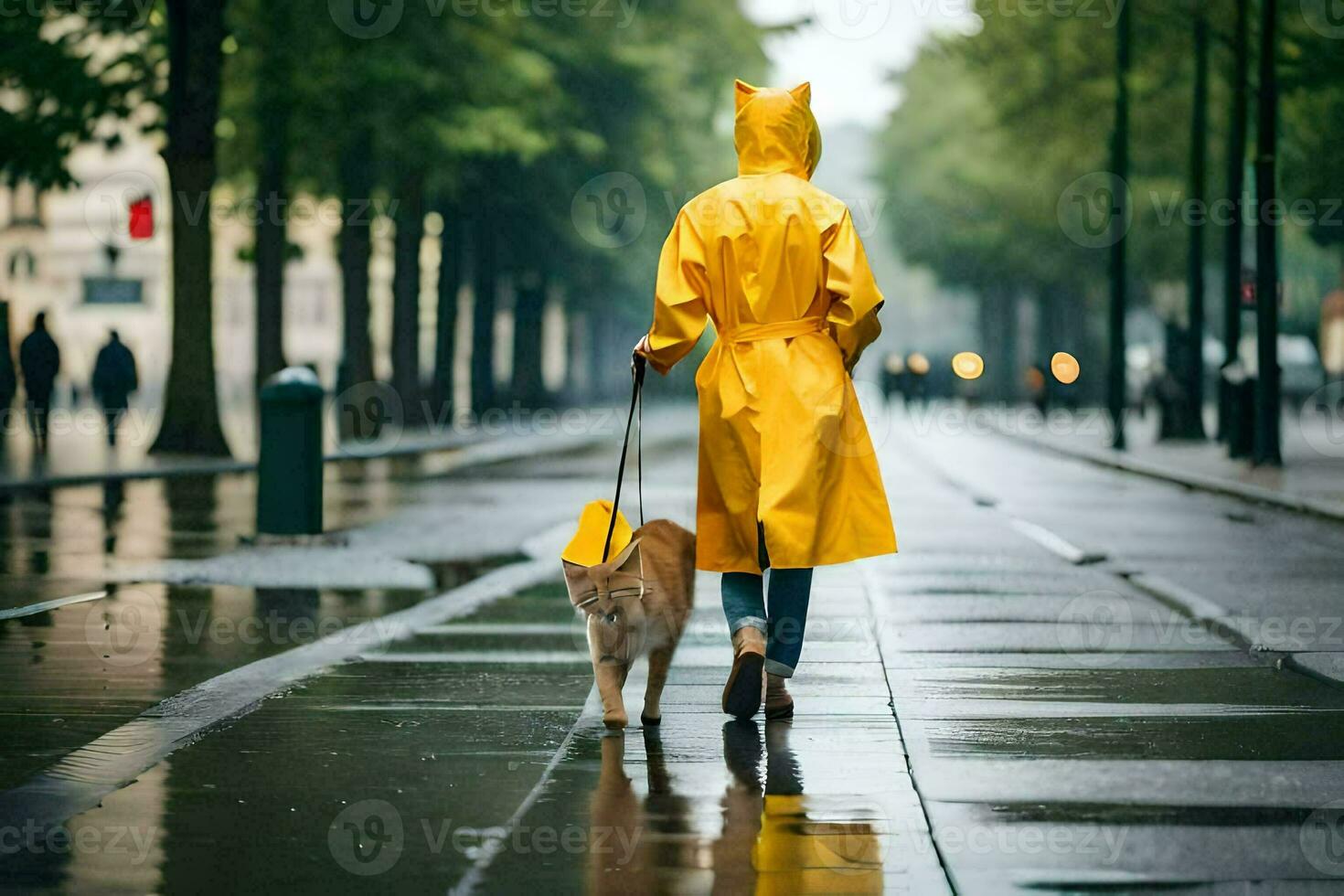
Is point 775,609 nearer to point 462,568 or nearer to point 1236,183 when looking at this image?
point 462,568

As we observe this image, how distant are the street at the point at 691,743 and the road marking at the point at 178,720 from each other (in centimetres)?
2

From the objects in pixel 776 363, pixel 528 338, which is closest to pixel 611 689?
→ pixel 776 363

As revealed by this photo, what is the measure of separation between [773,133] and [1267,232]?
1893 cm

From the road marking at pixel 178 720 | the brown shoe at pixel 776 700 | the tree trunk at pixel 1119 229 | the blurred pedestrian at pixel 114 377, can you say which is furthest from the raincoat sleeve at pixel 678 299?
the tree trunk at pixel 1119 229

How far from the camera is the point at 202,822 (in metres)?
5.36

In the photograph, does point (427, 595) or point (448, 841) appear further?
point (427, 595)

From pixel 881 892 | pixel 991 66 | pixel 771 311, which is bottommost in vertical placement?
pixel 881 892

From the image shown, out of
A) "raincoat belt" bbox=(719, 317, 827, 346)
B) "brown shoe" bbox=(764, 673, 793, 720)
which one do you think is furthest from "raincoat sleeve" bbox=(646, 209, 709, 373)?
"brown shoe" bbox=(764, 673, 793, 720)

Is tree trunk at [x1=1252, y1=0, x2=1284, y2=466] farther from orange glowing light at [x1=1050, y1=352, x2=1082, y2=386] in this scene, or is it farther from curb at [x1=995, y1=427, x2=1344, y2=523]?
orange glowing light at [x1=1050, y1=352, x2=1082, y2=386]

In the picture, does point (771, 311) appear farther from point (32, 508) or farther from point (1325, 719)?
point (32, 508)

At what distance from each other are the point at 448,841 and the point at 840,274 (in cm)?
256

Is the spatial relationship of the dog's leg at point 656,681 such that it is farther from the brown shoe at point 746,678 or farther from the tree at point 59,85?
the tree at point 59,85

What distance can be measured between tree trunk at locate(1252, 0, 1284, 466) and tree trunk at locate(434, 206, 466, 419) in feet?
63.2

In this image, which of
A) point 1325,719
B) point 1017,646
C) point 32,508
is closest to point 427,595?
point 1017,646
